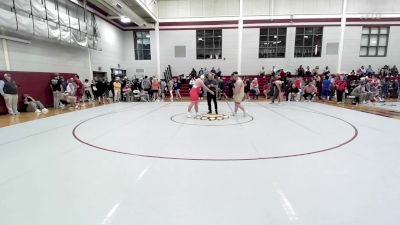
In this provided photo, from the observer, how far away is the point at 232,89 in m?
15.9

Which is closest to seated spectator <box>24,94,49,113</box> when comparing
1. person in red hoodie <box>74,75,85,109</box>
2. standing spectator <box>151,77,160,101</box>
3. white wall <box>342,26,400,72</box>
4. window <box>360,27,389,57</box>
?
person in red hoodie <box>74,75,85,109</box>

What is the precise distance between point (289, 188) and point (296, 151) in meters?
1.69

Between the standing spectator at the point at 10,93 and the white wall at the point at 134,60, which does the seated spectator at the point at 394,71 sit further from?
the standing spectator at the point at 10,93

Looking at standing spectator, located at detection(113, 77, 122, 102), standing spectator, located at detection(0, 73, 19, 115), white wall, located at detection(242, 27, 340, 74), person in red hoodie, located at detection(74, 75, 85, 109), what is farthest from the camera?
white wall, located at detection(242, 27, 340, 74)

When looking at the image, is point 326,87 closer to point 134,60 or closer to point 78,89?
point 78,89

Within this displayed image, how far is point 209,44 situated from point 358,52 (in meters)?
12.8

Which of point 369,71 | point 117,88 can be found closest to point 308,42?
point 369,71

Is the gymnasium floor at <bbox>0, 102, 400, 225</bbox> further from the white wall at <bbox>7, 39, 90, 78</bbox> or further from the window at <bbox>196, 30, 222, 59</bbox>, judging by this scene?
the window at <bbox>196, 30, 222, 59</bbox>

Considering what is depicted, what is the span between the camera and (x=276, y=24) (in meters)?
19.9

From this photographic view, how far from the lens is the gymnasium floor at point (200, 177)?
243 cm

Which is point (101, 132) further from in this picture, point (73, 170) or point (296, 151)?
point (296, 151)

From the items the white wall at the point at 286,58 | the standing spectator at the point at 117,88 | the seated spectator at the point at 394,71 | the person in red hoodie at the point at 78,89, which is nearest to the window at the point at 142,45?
the standing spectator at the point at 117,88

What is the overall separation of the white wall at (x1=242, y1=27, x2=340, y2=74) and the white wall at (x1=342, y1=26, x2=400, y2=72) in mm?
916

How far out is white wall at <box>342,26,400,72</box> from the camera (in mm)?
19438
